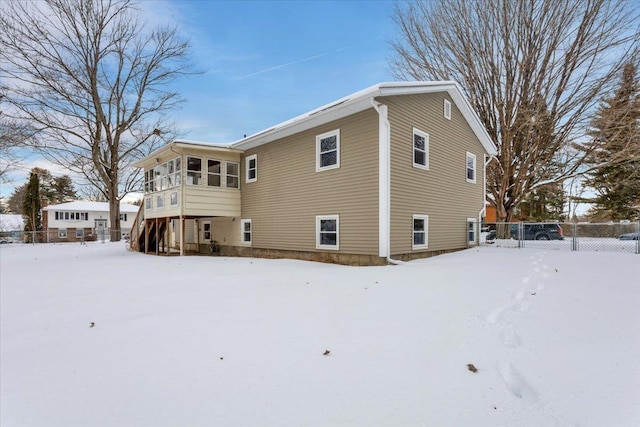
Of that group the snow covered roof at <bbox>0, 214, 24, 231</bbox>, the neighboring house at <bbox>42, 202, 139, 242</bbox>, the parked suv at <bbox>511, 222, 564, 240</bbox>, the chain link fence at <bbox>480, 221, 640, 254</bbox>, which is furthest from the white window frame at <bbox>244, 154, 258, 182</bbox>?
the snow covered roof at <bbox>0, 214, 24, 231</bbox>

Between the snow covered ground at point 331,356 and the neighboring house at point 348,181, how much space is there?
4.11 m

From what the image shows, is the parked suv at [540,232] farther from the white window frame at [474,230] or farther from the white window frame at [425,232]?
the white window frame at [425,232]

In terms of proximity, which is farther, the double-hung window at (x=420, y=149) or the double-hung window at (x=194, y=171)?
the double-hung window at (x=194, y=171)

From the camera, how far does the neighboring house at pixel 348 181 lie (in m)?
9.34

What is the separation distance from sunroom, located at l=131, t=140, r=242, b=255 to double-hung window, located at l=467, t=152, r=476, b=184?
9.86 m

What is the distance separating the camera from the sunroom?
13.1 metres

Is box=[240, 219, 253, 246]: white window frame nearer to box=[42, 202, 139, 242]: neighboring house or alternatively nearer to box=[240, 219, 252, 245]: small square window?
box=[240, 219, 252, 245]: small square window

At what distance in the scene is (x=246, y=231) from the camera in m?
14.1

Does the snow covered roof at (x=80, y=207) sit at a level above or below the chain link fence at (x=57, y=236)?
above

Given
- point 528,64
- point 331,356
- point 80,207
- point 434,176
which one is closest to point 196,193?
point 434,176

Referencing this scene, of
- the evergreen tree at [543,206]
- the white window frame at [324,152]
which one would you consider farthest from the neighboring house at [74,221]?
the evergreen tree at [543,206]

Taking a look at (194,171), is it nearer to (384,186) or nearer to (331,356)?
(384,186)

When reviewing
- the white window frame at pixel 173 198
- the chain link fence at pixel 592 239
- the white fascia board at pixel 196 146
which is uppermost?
the white fascia board at pixel 196 146

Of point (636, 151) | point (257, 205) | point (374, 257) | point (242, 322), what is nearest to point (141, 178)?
point (257, 205)
